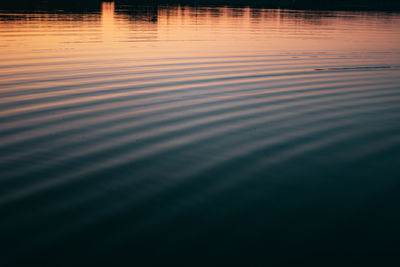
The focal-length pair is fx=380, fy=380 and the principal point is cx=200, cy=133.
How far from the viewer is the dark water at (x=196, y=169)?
4418mm

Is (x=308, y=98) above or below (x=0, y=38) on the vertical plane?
below

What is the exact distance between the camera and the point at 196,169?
641 centimetres

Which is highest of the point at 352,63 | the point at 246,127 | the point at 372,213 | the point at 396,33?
the point at 396,33

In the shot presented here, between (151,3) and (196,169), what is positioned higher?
(151,3)

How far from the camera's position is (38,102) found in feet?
33.0

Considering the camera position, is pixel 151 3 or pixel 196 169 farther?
pixel 151 3

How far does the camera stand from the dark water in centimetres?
442

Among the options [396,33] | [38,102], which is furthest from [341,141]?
[396,33]

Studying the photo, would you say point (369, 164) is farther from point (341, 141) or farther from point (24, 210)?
point (24, 210)

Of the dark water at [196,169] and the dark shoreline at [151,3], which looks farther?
the dark shoreline at [151,3]

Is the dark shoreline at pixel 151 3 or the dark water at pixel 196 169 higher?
the dark shoreline at pixel 151 3

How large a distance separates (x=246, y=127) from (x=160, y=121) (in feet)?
6.49

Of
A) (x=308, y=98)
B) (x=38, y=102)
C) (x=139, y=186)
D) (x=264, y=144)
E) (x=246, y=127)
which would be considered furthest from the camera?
(x=308, y=98)

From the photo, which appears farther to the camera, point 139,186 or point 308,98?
point 308,98
